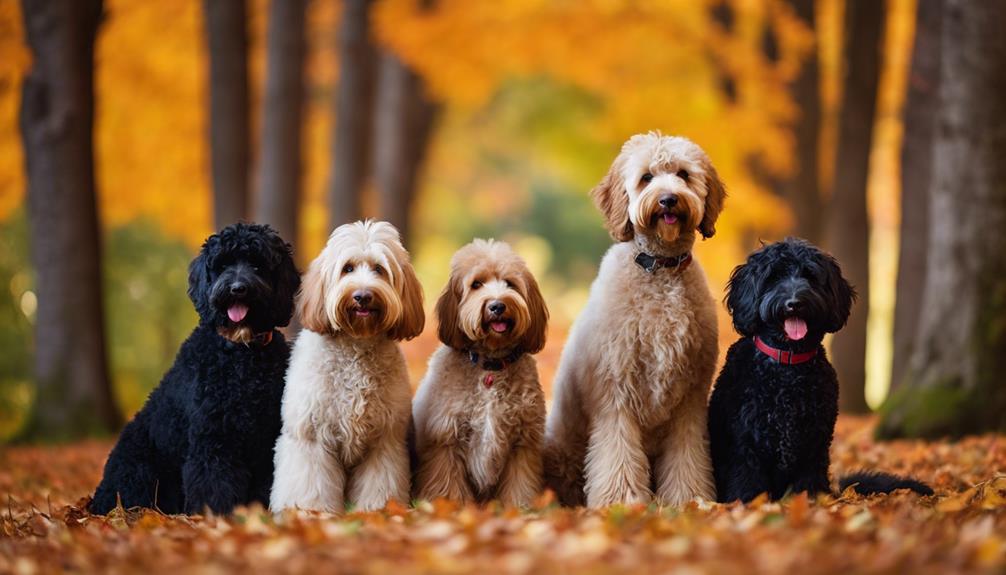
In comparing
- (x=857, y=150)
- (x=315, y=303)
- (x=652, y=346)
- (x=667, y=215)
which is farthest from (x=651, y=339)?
(x=857, y=150)

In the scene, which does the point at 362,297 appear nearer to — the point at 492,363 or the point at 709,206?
the point at 492,363

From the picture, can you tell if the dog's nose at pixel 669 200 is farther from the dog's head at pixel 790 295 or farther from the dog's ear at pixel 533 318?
the dog's ear at pixel 533 318

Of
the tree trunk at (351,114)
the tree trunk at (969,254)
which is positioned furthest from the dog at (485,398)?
the tree trunk at (351,114)

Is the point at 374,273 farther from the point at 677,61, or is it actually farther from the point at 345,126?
the point at 677,61

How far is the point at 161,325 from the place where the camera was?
Result: 14.7m

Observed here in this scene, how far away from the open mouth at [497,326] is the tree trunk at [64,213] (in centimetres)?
620

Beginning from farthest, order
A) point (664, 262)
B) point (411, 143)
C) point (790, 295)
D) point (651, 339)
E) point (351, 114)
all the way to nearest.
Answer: point (411, 143)
point (351, 114)
point (664, 262)
point (651, 339)
point (790, 295)

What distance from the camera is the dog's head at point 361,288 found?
544 cm

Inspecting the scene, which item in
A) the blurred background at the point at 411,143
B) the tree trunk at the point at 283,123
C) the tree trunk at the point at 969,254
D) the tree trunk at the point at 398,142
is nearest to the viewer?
the tree trunk at the point at 969,254

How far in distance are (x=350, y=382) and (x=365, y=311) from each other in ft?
1.33

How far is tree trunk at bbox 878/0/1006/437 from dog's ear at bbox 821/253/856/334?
3.23 m

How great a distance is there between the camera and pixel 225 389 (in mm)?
5574

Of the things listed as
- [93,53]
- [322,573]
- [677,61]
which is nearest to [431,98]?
[677,61]

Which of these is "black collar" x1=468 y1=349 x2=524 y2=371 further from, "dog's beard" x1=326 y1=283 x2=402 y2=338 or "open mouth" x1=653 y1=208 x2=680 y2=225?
"open mouth" x1=653 y1=208 x2=680 y2=225
